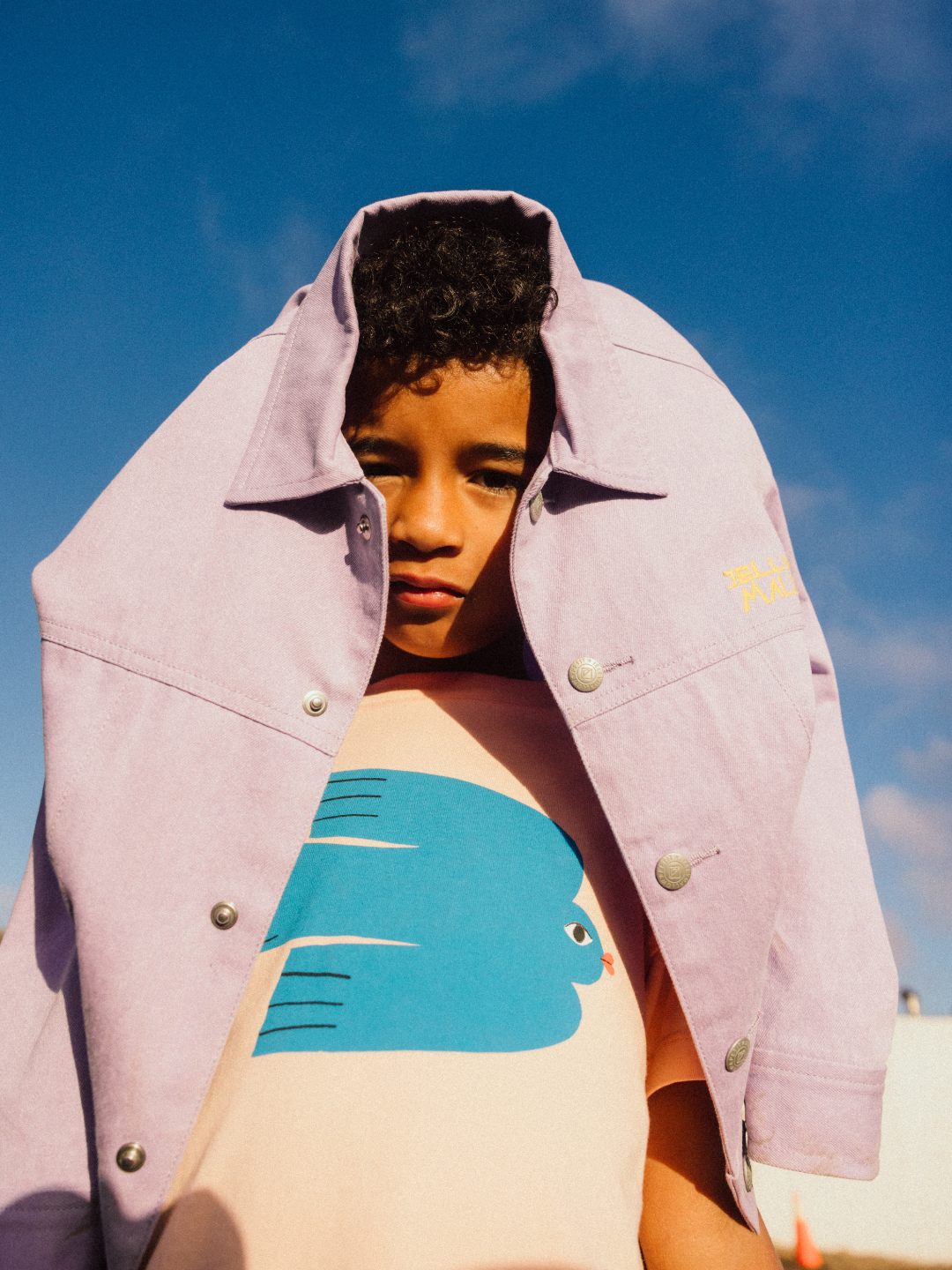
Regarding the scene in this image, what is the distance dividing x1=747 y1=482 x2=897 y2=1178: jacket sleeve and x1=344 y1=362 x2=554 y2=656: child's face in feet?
2.19

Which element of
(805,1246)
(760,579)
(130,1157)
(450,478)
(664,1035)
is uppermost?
(450,478)

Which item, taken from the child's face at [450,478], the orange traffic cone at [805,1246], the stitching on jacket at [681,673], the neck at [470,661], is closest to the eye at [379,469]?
the child's face at [450,478]

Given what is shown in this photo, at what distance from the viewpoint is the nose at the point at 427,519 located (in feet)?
4.56

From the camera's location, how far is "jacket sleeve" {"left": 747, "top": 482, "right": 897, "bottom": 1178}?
1.25 meters

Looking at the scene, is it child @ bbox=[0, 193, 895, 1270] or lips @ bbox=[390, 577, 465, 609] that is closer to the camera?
child @ bbox=[0, 193, 895, 1270]

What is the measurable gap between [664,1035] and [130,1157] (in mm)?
734

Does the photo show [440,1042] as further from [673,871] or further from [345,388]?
[345,388]

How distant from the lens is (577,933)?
1178 millimetres

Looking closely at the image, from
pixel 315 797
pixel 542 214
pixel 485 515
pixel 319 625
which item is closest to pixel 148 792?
pixel 315 797

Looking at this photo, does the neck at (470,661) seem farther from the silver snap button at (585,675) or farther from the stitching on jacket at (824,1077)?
the stitching on jacket at (824,1077)

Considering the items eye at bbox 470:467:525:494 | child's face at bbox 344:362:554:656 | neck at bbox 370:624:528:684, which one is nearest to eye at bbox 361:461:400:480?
child's face at bbox 344:362:554:656

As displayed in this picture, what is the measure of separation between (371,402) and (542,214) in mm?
465

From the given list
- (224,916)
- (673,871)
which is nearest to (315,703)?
(224,916)

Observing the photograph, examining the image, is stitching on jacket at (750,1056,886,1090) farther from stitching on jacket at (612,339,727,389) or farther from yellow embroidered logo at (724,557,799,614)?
stitching on jacket at (612,339,727,389)
